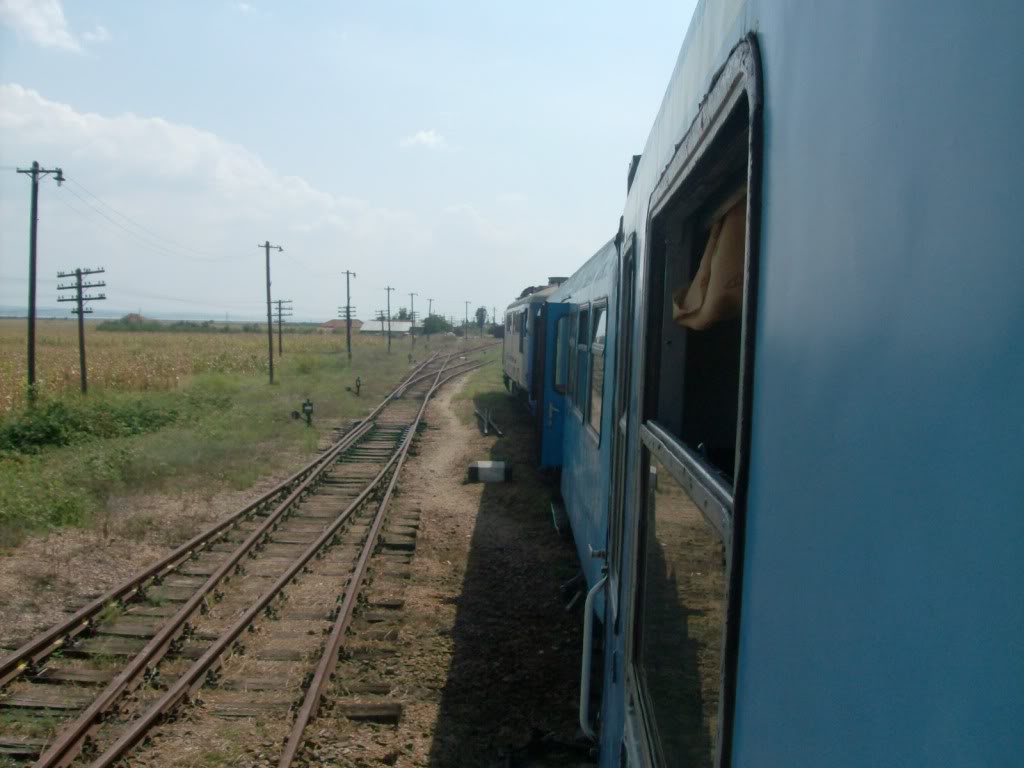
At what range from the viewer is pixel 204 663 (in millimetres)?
6352

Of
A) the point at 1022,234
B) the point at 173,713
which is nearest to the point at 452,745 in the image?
the point at 173,713

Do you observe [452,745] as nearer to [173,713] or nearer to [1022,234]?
[173,713]

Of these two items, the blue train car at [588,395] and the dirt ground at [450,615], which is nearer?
the blue train car at [588,395]

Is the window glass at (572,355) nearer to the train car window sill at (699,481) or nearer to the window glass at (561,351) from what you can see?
the window glass at (561,351)

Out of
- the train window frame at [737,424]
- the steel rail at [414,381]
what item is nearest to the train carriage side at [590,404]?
the train window frame at [737,424]

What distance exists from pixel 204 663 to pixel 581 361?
3.79 m

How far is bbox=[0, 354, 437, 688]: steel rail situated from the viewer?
20.3 feet

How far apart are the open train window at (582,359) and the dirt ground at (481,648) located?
6.37 feet

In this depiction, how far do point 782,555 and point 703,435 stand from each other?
214cm

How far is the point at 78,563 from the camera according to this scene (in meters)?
8.61

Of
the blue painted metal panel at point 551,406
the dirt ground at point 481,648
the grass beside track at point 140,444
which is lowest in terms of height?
the dirt ground at point 481,648

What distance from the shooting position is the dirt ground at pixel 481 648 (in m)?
5.48

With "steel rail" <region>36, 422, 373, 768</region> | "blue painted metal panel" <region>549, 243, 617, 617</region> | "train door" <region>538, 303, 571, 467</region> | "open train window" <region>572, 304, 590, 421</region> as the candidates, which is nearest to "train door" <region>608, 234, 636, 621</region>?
"blue painted metal panel" <region>549, 243, 617, 617</region>

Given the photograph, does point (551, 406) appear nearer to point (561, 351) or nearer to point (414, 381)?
point (561, 351)
